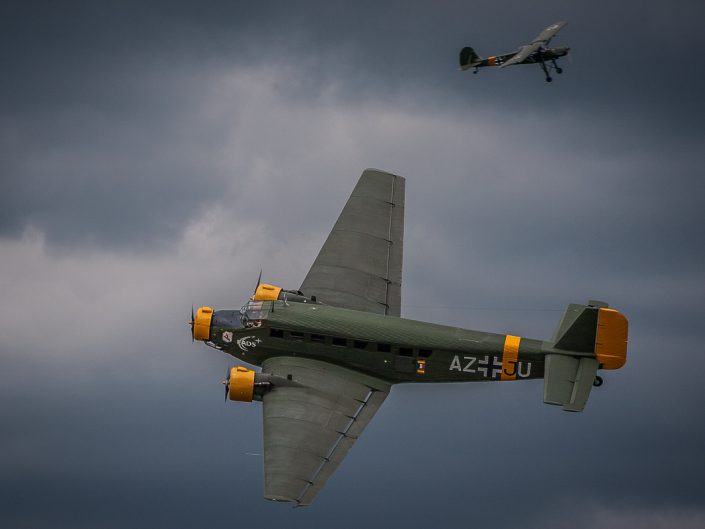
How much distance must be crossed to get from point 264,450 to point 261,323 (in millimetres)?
7685

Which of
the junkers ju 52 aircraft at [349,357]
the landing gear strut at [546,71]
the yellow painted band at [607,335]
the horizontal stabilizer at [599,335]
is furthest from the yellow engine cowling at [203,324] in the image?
the landing gear strut at [546,71]

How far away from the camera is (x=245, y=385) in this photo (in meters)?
59.5

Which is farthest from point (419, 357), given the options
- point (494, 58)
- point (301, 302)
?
point (494, 58)

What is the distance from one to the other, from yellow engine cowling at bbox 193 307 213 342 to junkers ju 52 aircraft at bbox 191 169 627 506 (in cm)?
5

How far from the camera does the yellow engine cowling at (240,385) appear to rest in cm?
5944

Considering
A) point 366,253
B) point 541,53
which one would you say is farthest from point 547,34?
point 366,253

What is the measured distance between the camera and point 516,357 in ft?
198

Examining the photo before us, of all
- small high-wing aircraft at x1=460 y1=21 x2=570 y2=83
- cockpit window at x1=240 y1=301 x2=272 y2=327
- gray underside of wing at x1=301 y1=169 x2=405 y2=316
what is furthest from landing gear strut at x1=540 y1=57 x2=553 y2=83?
cockpit window at x1=240 y1=301 x2=272 y2=327

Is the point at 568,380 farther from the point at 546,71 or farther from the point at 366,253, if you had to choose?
the point at 546,71

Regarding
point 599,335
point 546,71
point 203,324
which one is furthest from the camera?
point 546,71

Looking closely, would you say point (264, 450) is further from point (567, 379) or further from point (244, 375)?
point (567, 379)

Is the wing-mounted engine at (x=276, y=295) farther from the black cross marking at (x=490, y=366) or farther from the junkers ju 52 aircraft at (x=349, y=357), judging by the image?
the black cross marking at (x=490, y=366)

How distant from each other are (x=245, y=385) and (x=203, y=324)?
5343 millimetres

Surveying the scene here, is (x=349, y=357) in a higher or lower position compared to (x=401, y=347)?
lower
